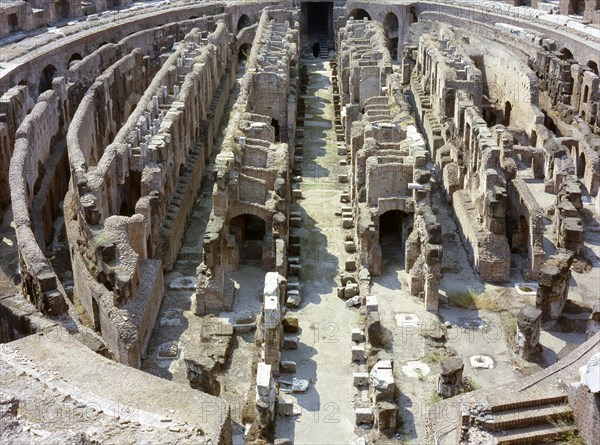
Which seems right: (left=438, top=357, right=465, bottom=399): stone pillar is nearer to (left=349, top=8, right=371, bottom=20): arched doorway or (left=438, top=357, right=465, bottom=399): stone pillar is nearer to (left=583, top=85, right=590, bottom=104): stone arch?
(left=583, top=85, right=590, bottom=104): stone arch

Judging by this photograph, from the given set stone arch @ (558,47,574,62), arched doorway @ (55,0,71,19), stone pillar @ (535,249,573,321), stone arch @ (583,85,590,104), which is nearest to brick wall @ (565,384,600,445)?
stone pillar @ (535,249,573,321)

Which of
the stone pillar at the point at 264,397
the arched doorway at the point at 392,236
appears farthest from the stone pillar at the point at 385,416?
the arched doorway at the point at 392,236

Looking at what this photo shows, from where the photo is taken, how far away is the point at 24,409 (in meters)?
10.7

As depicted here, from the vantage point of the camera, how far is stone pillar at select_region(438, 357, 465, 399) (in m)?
17.1

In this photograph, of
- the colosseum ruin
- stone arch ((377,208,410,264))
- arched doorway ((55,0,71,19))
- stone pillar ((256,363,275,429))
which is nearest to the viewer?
the colosseum ruin

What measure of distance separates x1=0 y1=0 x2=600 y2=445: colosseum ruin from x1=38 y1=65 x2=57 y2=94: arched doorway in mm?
437

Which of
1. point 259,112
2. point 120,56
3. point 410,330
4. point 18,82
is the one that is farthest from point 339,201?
point 120,56

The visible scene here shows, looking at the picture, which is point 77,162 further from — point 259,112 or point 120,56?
point 120,56

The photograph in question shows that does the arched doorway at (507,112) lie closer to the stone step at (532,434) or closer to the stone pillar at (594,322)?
the stone pillar at (594,322)

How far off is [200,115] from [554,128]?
13.9 meters

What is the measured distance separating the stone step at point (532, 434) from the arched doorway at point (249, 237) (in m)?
11.7

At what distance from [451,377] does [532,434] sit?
5109 mm

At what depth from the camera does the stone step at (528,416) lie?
1216 cm

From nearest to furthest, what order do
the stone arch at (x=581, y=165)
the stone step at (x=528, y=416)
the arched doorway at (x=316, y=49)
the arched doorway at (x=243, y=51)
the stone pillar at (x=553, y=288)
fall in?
the stone step at (x=528, y=416), the stone pillar at (x=553, y=288), the stone arch at (x=581, y=165), the arched doorway at (x=243, y=51), the arched doorway at (x=316, y=49)
